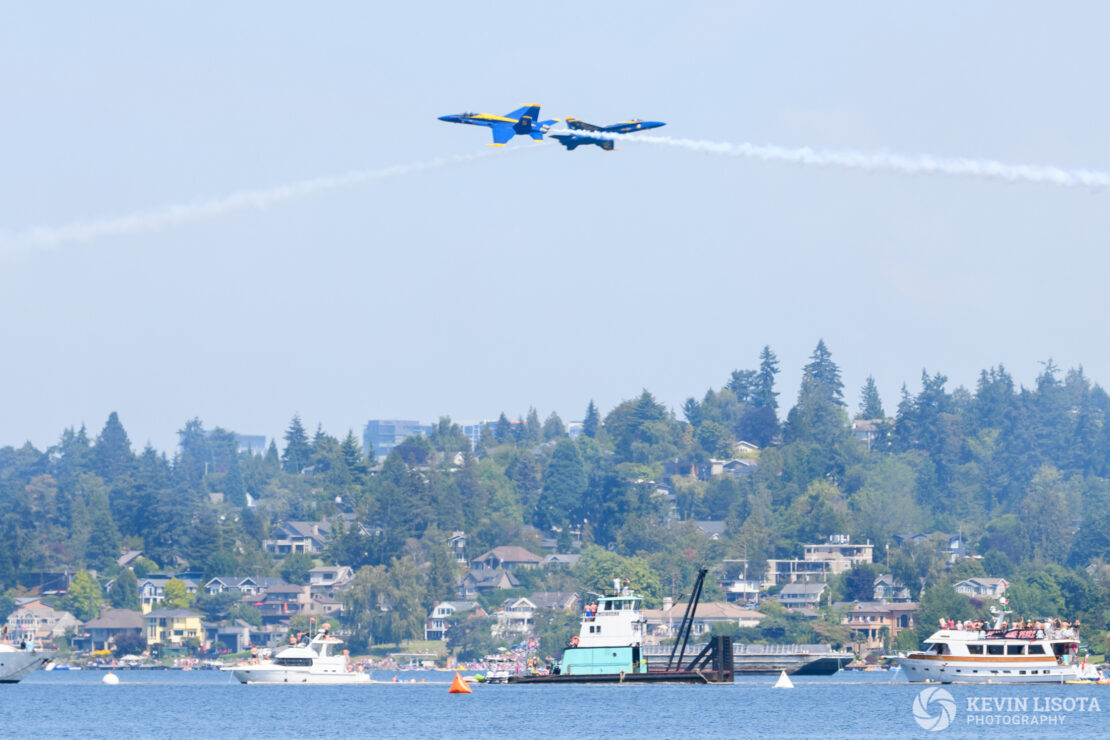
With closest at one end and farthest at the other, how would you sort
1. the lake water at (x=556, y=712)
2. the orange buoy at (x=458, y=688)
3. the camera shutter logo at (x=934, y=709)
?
the lake water at (x=556, y=712) → the camera shutter logo at (x=934, y=709) → the orange buoy at (x=458, y=688)

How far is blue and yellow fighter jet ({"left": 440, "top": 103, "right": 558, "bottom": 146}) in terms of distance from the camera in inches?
4220

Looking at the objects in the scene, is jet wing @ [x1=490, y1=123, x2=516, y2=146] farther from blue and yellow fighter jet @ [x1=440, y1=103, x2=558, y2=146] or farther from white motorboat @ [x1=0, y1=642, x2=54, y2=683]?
white motorboat @ [x1=0, y1=642, x2=54, y2=683]

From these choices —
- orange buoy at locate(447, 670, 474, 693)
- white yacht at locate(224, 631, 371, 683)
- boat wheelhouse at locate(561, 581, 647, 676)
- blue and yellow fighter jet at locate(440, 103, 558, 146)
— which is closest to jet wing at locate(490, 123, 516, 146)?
blue and yellow fighter jet at locate(440, 103, 558, 146)

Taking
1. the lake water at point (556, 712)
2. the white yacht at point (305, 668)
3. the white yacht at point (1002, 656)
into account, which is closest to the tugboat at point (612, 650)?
the lake water at point (556, 712)

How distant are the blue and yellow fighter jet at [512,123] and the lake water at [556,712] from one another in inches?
1200

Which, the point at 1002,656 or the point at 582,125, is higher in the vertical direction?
the point at 582,125

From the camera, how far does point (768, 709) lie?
386 feet

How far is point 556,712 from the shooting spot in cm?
11462

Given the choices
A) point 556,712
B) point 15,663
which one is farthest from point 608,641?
point 15,663

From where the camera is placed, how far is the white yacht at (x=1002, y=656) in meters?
129

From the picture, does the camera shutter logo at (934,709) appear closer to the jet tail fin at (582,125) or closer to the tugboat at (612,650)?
the tugboat at (612,650)

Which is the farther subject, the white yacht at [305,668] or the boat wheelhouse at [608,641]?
the white yacht at [305,668]

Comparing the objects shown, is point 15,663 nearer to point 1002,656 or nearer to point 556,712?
point 556,712

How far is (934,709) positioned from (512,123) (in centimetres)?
4052
